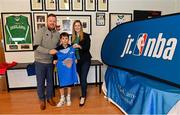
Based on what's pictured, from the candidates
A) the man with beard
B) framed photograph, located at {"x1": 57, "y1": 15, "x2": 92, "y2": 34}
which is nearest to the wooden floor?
the man with beard

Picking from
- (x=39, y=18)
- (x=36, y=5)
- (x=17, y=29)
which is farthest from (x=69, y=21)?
(x=17, y=29)

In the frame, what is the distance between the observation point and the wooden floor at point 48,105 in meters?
2.79

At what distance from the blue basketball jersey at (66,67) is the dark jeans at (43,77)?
0.14m

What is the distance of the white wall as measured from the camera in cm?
359

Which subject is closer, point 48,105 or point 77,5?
point 48,105

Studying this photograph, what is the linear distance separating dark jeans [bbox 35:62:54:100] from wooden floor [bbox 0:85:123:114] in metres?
0.25

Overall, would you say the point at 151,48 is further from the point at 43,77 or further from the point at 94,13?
the point at 94,13

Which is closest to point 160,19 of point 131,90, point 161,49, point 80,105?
point 161,49

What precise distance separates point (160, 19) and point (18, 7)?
8.74 feet

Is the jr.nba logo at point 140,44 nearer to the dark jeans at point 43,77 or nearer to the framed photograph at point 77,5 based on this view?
the dark jeans at point 43,77

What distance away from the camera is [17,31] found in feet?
12.0

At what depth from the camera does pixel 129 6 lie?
4.00m

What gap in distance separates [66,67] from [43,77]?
1.24ft

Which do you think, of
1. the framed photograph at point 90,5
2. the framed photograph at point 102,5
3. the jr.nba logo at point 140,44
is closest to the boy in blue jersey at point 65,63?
the jr.nba logo at point 140,44
